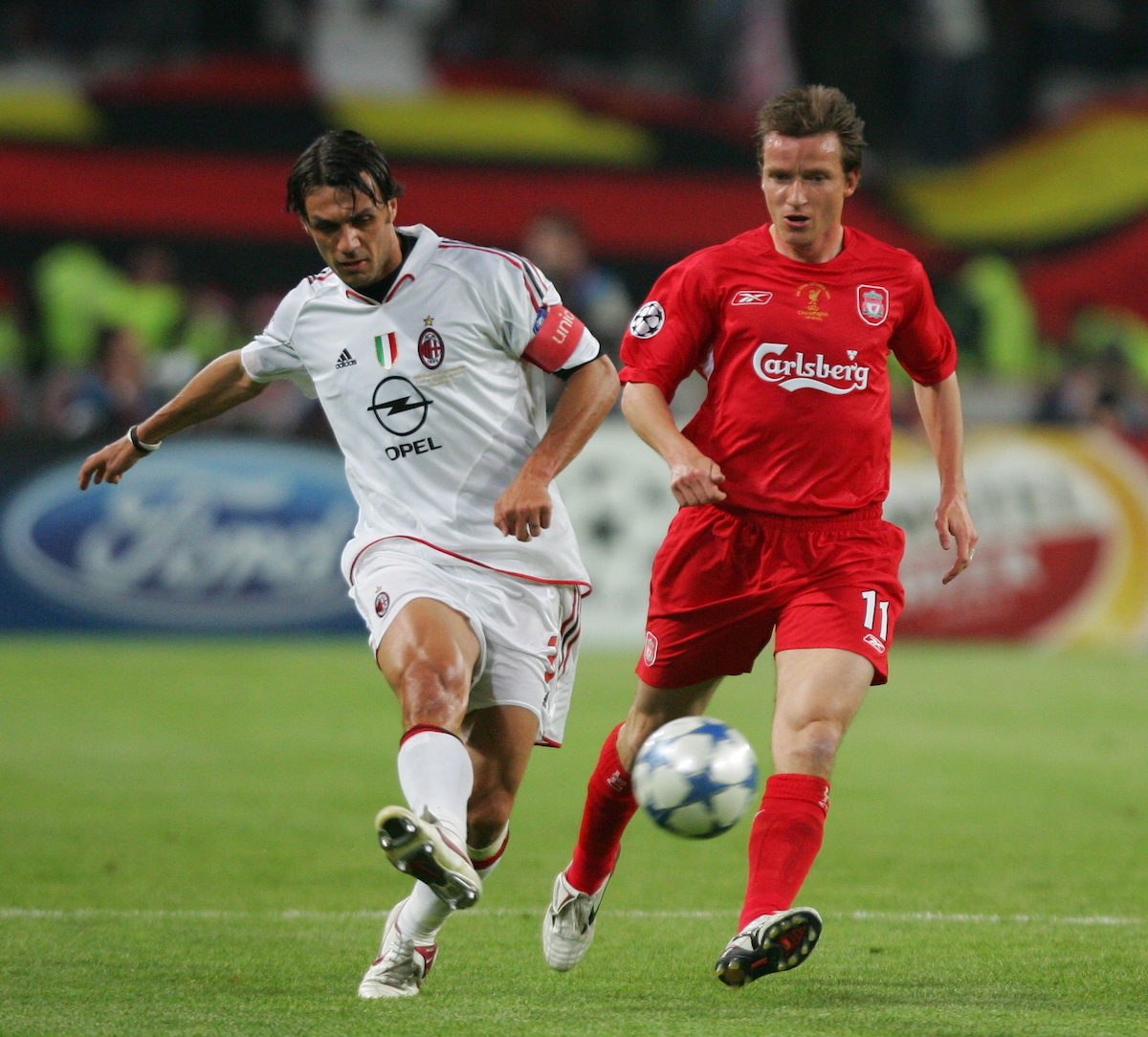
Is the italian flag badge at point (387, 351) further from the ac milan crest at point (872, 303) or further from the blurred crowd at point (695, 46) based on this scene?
the blurred crowd at point (695, 46)

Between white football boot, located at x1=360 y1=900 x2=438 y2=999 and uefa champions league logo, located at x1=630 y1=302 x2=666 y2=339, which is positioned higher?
uefa champions league logo, located at x1=630 y1=302 x2=666 y2=339

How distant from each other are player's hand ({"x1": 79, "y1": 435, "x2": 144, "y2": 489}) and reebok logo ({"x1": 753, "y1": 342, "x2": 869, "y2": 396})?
1899 millimetres

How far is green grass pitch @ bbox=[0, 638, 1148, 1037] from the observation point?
14.8ft

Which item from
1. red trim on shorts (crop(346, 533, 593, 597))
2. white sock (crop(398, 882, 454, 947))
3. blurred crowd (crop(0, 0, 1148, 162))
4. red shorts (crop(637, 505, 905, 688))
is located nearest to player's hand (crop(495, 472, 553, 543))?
red trim on shorts (crop(346, 533, 593, 597))

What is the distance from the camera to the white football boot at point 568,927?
17.0 feet

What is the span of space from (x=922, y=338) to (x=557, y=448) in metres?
1.13

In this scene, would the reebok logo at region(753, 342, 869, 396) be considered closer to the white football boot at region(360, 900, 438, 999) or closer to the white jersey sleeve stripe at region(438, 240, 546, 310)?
the white jersey sleeve stripe at region(438, 240, 546, 310)

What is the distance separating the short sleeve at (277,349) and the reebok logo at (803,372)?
4.32 ft

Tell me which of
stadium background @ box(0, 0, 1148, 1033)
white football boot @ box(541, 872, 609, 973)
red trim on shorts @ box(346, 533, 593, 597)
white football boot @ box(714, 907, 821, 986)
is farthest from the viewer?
stadium background @ box(0, 0, 1148, 1033)

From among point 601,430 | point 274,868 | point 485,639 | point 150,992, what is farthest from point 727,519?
point 601,430

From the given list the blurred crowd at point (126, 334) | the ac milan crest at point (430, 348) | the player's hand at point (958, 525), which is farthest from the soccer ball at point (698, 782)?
the blurred crowd at point (126, 334)

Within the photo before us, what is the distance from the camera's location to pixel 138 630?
45.4 feet

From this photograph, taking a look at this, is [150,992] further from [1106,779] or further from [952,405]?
[1106,779]

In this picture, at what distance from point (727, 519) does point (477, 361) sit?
2.71 ft
